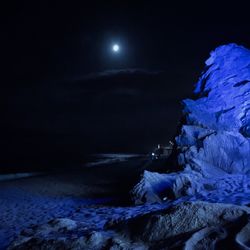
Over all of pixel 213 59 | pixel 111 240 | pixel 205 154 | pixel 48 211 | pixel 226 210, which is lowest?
pixel 48 211

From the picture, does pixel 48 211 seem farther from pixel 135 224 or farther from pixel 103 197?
pixel 135 224

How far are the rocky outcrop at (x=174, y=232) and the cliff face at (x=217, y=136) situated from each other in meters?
4.01

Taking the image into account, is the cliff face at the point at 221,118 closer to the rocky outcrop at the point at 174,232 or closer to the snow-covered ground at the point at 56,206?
the snow-covered ground at the point at 56,206

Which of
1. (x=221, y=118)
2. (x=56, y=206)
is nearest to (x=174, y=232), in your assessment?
(x=56, y=206)

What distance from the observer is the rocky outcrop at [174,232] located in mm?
4352

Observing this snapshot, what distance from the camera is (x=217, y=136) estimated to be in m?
12.3

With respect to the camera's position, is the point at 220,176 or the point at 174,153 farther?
the point at 174,153

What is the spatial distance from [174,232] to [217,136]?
8.11m

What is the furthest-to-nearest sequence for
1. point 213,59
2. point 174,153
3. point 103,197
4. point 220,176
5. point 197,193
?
point 213,59 → point 174,153 → point 103,197 → point 220,176 → point 197,193

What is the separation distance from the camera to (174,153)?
13578mm

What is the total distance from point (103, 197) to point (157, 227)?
7684 mm

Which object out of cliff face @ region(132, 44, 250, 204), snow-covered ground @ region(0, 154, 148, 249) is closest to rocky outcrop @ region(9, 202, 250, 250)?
snow-covered ground @ region(0, 154, 148, 249)

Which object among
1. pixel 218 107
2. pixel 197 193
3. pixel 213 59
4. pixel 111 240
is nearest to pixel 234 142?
pixel 218 107

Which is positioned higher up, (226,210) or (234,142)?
(234,142)
